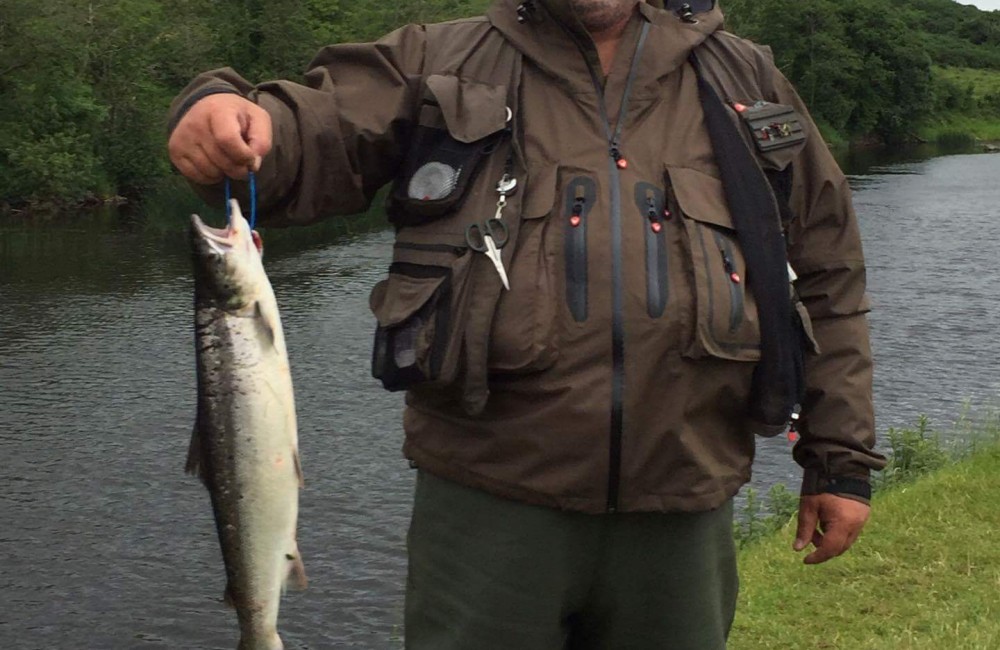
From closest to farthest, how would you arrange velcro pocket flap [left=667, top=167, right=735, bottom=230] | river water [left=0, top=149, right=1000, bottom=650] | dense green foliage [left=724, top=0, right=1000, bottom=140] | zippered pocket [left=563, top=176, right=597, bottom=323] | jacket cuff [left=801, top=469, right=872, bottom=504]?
zippered pocket [left=563, top=176, right=597, bottom=323] < velcro pocket flap [left=667, top=167, right=735, bottom=230] < jacket cuff [left=801, top=469, right=872, bottom=504] < river water [left=0, top=149, right=1000, bottom=650] < dense green foliage [left=724, top=0, right=1000, bottom=140]

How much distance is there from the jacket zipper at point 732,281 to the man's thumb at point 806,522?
0.73m

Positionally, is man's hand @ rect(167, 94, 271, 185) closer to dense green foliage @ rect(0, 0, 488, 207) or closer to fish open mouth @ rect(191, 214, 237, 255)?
fish open mouth @ rect(191, 214, 237, 255)

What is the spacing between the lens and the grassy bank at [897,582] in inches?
204

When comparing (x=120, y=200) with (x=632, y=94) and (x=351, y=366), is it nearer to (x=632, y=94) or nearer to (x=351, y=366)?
(x=351, y=366)

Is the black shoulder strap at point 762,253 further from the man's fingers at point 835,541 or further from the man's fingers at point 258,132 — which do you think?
the man's fingers at point 258,132

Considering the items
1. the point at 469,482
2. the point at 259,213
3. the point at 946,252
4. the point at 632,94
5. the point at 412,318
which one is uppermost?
the point at 632,94

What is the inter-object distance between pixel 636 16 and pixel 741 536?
18.0 ft

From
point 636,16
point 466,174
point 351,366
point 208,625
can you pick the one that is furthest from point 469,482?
point 351,366

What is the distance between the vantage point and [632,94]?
2.78m

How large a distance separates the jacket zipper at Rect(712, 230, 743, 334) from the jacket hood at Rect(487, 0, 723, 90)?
40 centimetres

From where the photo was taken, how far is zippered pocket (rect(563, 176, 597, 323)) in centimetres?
259

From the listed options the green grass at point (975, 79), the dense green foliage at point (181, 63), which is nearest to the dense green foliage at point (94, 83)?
the dense green foliage at point (181, 63)

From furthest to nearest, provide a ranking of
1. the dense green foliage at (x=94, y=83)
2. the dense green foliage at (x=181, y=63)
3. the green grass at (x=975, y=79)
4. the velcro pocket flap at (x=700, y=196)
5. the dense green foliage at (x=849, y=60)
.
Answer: the green grass at (x=975, y=79), the dense green foliage at (x=849, y=60), the dense green foliage at (x=181, y=63), the dense green foliage at (x=94, y=83), the velcro pocket flap at (x=700, y=196)

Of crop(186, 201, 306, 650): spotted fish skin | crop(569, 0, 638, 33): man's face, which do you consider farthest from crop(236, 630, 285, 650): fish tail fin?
crop(569, 0, 638, 33): man's face
